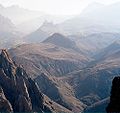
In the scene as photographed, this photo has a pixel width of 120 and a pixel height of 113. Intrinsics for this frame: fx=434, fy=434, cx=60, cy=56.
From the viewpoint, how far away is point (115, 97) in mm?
115250

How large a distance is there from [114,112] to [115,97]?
7.84 metres

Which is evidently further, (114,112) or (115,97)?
(115,97)

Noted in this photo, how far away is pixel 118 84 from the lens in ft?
388

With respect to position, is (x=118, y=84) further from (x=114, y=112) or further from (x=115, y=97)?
(x=114, y=112)

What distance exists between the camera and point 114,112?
10812 centimetres

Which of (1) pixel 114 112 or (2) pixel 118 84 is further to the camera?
(2) pixel 118 84

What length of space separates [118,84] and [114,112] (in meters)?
12.1

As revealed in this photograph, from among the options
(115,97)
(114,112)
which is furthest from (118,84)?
(114,112)

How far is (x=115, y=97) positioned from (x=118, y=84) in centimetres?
455
